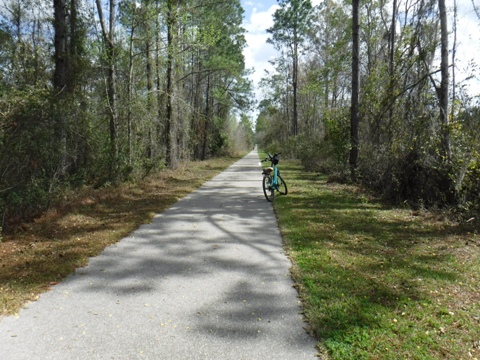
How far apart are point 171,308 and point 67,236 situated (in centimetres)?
353

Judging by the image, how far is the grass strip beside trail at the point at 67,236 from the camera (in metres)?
3.89

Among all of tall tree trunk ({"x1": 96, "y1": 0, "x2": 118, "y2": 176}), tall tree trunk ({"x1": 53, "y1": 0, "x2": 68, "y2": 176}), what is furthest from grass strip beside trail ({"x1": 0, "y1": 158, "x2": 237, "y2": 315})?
tall tree trunk ({"x1": 53, "y1": 0, "x2": 68, "y2": 176})

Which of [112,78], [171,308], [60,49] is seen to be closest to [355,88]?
[112,78]

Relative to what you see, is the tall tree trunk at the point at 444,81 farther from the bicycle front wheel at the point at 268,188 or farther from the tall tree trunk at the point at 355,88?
the bicycle front wheel at the point at 268,188

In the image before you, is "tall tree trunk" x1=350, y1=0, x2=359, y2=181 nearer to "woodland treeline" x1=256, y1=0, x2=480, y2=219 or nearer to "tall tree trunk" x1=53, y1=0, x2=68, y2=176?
"woodland treeline" x1=256, y1=0, x2=480, y2=219

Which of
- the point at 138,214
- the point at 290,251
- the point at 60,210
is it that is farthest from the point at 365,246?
the point at 60,210

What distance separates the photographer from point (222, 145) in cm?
3944

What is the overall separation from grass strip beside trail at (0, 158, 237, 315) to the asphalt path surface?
27 cm

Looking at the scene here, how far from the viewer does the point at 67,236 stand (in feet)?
19.2

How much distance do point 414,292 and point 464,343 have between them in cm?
98

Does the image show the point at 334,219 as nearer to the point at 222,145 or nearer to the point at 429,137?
the point at 429,137

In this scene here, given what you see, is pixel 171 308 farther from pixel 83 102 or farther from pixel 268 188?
pixel 83 102

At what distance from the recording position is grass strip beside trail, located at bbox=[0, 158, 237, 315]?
12.8 feet

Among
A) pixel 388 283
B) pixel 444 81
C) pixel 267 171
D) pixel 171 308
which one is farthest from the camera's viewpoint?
pixel 267 171
